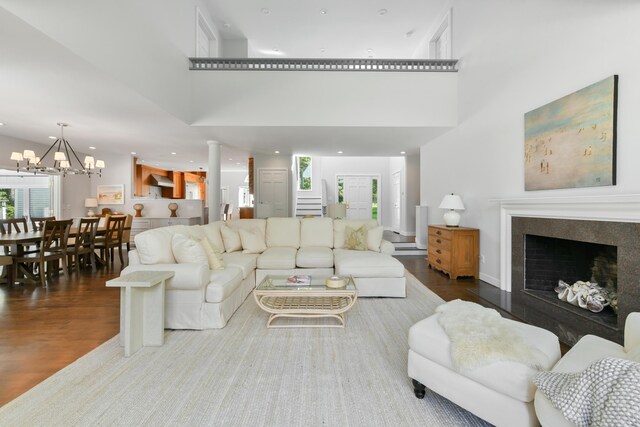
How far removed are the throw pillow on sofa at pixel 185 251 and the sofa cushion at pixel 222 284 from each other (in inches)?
8.3

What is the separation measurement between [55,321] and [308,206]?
7.45 meters

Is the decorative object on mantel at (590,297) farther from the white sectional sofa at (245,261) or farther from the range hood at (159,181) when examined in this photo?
the range hood at (159,181)

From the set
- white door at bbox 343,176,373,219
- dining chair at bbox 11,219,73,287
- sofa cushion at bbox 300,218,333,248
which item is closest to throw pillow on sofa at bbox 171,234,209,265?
sofa cushion at bbox 300,218,333,248

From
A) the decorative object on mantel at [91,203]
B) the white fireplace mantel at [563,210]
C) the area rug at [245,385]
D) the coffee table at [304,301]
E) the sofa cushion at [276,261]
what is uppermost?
the decorative object on mantel at [91,203]

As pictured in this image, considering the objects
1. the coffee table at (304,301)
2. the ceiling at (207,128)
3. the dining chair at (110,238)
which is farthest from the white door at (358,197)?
the coffee table at (304,301)

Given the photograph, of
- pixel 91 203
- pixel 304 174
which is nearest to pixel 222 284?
pixel 91 203

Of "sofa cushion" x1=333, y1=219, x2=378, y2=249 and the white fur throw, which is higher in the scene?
"sofa cushion" x1=333, y1=219, x2=378, y2=249

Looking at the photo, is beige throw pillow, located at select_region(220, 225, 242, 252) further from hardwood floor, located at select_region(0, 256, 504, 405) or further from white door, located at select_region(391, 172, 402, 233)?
white door, located at select_region(391, 172, 402, 233)

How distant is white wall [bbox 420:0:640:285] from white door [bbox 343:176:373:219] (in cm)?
498

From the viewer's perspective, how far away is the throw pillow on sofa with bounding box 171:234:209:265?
2.77 meters

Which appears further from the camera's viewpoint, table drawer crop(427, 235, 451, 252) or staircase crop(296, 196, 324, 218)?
staircase crop(296, 196, 324, 218)

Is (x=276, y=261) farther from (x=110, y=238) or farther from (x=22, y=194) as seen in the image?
(x=22, y=194)

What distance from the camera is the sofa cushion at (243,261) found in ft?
11.1

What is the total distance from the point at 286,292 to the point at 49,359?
1851 millimetres
